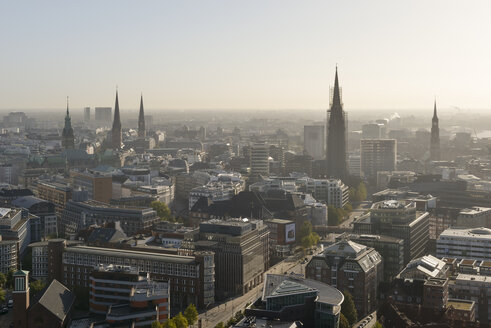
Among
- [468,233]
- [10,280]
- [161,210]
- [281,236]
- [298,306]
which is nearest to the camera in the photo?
[298,306]

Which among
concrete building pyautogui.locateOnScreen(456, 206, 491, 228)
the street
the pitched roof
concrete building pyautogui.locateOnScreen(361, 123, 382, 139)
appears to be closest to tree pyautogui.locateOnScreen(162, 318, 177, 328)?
the street

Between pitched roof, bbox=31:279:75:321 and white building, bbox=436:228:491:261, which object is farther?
white building, bbox=436:228:491:261

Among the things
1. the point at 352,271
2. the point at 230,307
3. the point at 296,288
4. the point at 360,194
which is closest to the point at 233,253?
the point at 230,307

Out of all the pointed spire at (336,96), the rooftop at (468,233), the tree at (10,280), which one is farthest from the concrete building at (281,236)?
the pointed spire at (336,96)

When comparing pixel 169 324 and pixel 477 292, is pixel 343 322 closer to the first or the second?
pixel 169 324

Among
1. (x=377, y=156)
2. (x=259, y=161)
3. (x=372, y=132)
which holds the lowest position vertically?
(x=377, y=156)

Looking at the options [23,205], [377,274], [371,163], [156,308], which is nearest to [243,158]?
[371,163]

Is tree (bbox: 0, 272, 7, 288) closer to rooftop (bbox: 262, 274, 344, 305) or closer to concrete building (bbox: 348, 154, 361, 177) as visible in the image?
rooftop (bbox: 262, 274, 344, 305)
